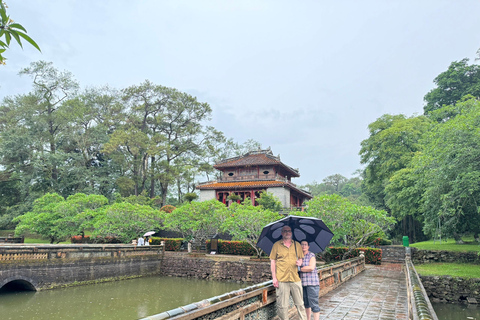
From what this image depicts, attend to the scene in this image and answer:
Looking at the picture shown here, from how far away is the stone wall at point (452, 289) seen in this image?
13133 millimetres

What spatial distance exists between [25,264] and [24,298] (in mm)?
1569

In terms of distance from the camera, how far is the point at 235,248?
75.7 feet

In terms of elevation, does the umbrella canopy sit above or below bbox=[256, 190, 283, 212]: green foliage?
below

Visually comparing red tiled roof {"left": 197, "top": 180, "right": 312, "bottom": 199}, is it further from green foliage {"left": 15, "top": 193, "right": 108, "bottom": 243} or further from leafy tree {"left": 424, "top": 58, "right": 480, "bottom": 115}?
leafy tree {"left": 424, "top": 58, "right": 480, "bottom": 115}

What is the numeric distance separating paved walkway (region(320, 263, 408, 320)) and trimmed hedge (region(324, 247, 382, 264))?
7227 mm

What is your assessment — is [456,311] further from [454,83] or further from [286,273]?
[454,83]

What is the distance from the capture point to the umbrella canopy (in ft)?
16.9

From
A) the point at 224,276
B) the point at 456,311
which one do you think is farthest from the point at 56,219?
the point at 456,311

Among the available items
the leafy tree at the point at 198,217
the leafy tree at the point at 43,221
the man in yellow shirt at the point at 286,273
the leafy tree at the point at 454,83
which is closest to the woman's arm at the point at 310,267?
the man in yellow shirt at the point at 286,273

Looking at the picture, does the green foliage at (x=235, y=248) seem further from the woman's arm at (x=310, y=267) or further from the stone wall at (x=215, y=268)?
the woman's arm at (x=310, y=267)

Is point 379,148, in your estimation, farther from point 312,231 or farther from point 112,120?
point 112,120

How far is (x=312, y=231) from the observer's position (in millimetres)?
5340

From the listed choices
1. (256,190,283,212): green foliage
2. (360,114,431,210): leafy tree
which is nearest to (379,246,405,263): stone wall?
(360,114,431,210): leafy tree

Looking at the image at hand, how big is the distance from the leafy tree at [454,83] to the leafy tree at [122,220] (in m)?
31.4
